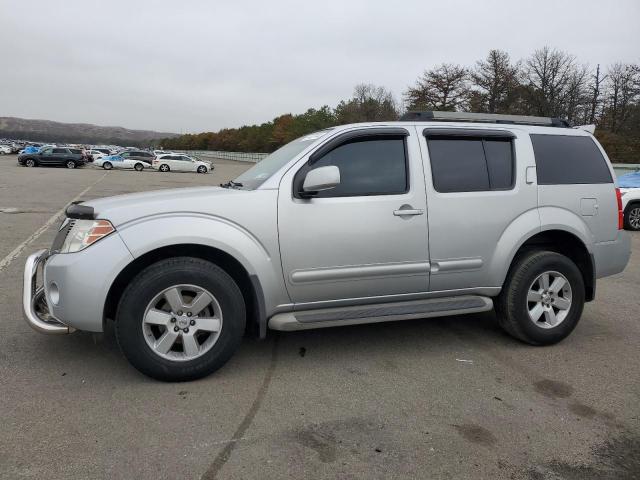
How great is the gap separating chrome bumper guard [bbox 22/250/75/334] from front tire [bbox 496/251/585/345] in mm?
3366

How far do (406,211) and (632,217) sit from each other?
1076cm

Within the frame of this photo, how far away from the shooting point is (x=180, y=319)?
3.44 metres

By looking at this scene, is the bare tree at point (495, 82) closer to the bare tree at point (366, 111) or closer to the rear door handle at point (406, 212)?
the bare tree at point (366, 111)

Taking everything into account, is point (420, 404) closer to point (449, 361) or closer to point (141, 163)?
point (449, 361)

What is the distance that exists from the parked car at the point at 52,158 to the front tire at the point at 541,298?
138ft

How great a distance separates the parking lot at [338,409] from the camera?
2.62m

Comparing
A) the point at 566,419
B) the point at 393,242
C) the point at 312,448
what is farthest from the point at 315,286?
the point at 566,419

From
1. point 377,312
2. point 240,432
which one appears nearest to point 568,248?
point 377,312

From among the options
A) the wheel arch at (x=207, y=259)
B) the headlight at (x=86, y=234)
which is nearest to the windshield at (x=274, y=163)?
the wheel arch at (x=207, y=259)

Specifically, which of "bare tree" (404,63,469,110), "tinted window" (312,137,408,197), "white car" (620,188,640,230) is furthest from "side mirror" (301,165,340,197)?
"bare tree" (404,63,469,110)

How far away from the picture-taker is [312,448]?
2764mm

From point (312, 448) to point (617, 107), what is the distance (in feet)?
173

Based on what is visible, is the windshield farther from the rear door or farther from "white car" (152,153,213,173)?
"white car" (152,153,213,173)

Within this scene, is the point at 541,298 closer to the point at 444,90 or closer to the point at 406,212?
the point at 406,212
